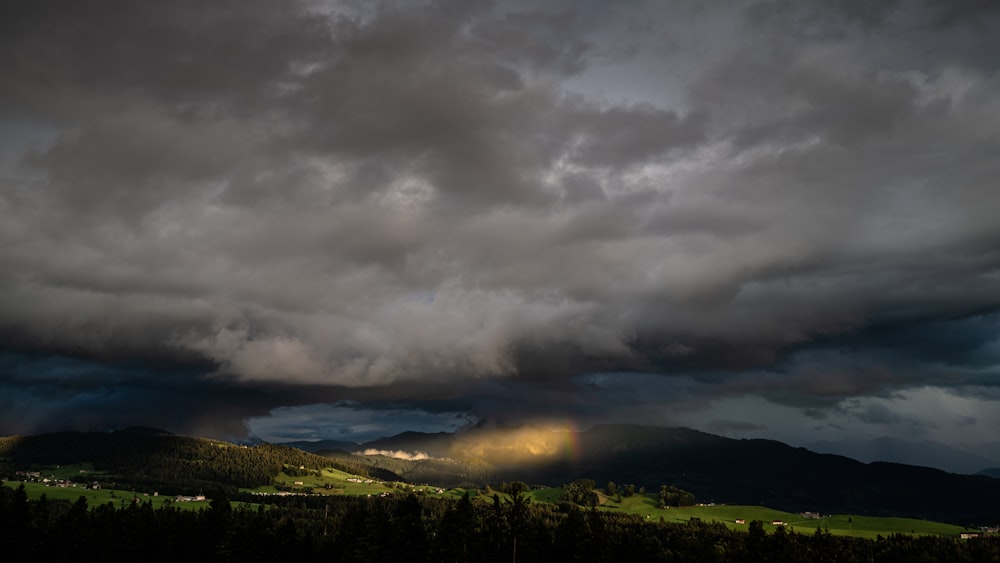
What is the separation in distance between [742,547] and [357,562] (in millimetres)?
96059

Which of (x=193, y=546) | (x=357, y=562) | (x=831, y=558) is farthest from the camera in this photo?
(x=831, y=558)

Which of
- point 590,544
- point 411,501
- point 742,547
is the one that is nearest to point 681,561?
point 742,547

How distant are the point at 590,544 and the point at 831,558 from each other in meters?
84.3

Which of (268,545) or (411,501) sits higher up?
(411,501)

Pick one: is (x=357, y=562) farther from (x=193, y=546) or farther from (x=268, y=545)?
(x=193, y=546)

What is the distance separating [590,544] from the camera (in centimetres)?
14888

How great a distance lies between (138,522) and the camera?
167750mm

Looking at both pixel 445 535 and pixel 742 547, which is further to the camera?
pixel 742 547

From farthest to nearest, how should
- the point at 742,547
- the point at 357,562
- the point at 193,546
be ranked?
the point at 742,547
the point at 193,546
the point at 357,562

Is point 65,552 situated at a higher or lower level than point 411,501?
lower

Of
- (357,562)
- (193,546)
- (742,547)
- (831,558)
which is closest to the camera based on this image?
(357,562)

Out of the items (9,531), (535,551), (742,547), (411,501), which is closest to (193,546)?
(9,531)

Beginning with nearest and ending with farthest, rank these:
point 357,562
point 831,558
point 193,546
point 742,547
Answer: point 357,562
point 193,546
point 742,547
point 831,558

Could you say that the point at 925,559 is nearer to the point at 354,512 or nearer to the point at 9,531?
the point at 354,512
